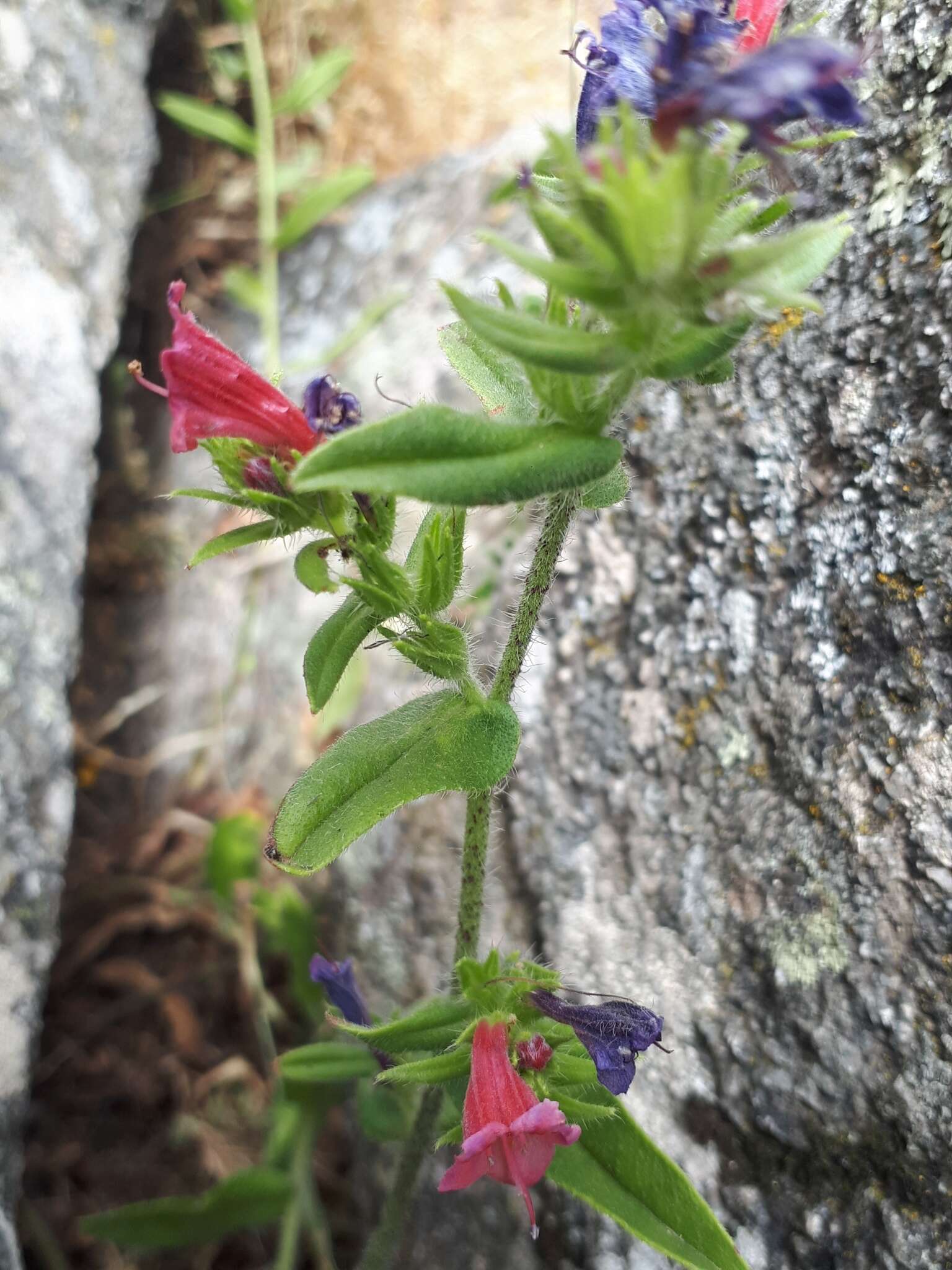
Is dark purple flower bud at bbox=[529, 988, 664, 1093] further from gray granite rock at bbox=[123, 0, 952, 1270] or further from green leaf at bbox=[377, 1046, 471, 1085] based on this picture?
gray granite rock at bbox=[123, 0, 952, 1270]

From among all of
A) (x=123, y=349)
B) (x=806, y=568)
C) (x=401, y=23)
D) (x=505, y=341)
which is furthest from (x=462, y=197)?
(x=505, y=341)

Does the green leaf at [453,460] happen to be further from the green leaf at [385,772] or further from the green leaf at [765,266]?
the green leaf at [385,772]

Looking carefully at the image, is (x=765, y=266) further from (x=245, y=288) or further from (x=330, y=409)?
(x=245, y=288)

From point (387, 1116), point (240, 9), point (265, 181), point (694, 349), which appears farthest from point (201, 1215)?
point (240, 9)

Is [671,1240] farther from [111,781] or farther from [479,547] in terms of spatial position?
[111,781]

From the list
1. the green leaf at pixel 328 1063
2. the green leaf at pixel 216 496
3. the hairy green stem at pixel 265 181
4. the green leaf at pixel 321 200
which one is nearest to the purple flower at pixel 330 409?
the green leaf at pixel 216 496

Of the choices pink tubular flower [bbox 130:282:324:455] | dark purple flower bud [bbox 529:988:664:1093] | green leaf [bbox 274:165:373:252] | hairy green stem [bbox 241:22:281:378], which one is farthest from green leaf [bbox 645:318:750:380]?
green leaf [bbox 274:165:373:252]
